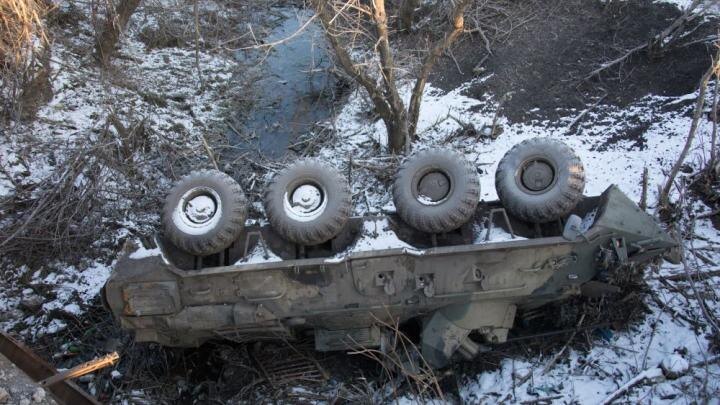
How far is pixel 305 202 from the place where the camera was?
540 centimetres

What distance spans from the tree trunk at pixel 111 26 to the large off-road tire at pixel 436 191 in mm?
5655

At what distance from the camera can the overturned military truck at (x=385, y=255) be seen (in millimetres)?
5066

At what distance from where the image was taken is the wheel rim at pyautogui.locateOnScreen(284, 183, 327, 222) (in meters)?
5.33

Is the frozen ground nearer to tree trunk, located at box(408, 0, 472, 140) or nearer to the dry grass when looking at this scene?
tree trunk, located at box(408, 0, 472, 140)

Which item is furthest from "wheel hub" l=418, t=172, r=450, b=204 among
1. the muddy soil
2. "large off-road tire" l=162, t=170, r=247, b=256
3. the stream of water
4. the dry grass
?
the dry grass

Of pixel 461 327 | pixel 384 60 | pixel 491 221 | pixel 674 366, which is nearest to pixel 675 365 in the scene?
pixel 674 366

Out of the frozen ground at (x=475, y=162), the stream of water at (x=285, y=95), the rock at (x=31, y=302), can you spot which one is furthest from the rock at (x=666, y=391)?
the rock at (x=31, y=302)

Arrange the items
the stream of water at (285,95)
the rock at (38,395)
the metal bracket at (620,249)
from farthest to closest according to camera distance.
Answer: the stream of water at (285,95), the metal bracket at (620,249), the rock at (38,395)

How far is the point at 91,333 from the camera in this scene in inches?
249

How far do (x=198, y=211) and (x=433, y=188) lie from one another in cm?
216

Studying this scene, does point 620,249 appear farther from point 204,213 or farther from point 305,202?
point 204,213

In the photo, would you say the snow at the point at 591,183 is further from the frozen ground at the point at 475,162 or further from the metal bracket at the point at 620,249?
the metal bracket at the point at 620,249

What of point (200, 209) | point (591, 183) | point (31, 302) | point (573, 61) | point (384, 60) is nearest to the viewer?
point (200, 209)

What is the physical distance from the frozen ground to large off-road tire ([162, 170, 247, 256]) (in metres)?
0.37
